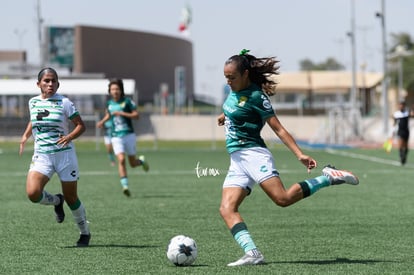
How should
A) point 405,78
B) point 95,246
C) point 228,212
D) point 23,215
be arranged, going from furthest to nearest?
point 405,78, point 23,215, point 95,246, point 228,212

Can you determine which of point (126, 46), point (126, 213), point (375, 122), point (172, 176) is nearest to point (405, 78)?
point (126, 46)

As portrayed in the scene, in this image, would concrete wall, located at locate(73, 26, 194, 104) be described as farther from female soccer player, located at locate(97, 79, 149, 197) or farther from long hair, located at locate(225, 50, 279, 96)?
long hair, located at locate(225, 50, 279, 96)

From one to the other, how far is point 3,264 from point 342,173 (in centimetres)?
345

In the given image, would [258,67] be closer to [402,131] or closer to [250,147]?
[250,147]

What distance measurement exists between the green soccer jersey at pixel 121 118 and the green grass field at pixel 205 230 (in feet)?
4.06

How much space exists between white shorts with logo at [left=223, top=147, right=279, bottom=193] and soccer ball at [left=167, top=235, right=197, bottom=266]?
2.28 feet

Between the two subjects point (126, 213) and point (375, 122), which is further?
point (375, 122)

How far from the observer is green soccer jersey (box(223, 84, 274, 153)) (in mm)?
10141

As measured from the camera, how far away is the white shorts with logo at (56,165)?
11.9m

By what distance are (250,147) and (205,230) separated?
3.73 metres

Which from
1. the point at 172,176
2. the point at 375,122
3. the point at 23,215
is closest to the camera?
the point at 23,215

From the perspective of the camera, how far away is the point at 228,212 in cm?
1022

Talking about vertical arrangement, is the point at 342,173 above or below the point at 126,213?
above

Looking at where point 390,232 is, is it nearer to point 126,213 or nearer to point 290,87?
point 126,213
